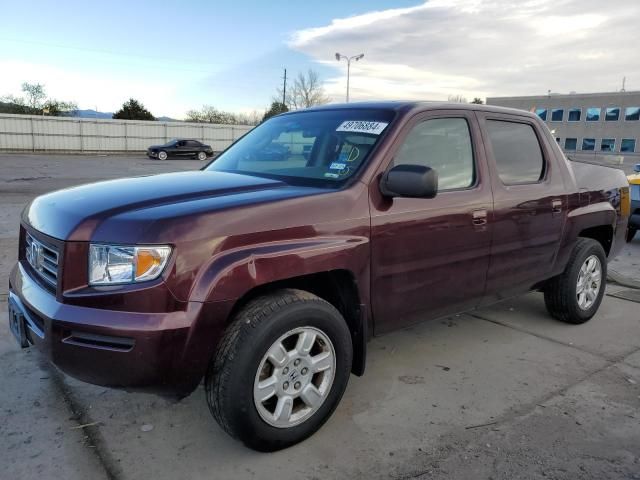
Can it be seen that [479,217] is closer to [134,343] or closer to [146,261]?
[146,261]

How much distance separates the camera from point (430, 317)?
3447mm

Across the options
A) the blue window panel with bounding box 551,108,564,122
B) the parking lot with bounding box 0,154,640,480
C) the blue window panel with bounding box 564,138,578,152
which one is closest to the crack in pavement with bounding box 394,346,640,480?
the parking lot with bounding box 0,154,640,480

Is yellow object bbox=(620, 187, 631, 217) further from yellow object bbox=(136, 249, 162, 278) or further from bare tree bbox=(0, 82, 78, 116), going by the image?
bare tree bbox=(0, 82, 78, 116)

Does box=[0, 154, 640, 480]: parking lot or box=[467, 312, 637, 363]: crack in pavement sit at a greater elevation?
box=[467, 312, 637, 363]: crack in pavement

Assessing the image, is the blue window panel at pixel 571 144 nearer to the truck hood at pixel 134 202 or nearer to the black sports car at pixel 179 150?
the black sports car at pixel 179 150

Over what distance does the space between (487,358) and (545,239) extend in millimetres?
1031

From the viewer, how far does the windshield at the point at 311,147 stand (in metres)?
3.14

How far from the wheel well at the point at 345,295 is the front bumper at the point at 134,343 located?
570mm

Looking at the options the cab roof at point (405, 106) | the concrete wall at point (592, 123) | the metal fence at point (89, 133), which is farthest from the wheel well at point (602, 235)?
the concrete wall at point (592, 123)

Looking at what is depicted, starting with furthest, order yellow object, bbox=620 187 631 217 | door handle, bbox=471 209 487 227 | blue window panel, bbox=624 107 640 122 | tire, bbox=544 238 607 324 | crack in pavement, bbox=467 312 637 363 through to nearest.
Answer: blue window panel, bbox=624 107 640 122, yellow object, bbox=620 187 631 217, tire, bbox=544 238 607 324, crack in pavement, bbox=467 312 637 363, door handle, bbox=471 209 487 227

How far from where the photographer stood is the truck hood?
2.37m

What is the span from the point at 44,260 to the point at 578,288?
417cm

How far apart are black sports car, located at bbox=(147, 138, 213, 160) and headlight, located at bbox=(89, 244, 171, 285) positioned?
31.2m

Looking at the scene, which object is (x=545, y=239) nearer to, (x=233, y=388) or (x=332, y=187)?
(x=332, y=187)
